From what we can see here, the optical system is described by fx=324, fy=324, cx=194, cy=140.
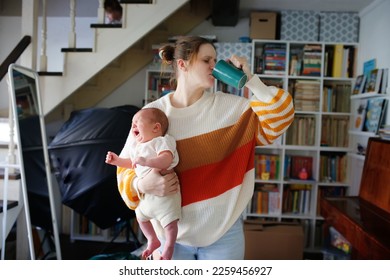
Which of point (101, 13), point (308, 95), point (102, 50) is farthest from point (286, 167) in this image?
point (101, 13)

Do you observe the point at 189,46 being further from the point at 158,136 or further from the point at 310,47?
the point at 310,47

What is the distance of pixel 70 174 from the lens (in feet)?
5.48

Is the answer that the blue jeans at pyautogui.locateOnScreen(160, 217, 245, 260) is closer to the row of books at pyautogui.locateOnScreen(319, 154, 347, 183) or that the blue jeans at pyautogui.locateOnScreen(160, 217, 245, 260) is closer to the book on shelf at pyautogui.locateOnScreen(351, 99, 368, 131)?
the book on shelf at pyautogui.locateOnScreen(351, 99, 368, 131)

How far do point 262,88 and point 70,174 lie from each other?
127 cm

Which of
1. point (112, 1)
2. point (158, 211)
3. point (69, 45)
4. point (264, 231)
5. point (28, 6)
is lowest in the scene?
point (264, 231)

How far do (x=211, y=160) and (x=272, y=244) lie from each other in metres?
1.54

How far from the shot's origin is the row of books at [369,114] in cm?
206

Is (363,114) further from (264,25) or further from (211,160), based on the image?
(211,160)

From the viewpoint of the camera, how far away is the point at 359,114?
2.40 meters

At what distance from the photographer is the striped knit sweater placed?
2.56ft

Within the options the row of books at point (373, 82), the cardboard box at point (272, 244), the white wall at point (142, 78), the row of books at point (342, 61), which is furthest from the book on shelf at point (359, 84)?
the cardboard box at point (272, 244)

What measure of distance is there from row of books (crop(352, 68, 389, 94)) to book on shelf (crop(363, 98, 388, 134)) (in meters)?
0.08

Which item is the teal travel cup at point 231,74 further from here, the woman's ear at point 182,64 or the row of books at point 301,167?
the row of books at point 301,167
